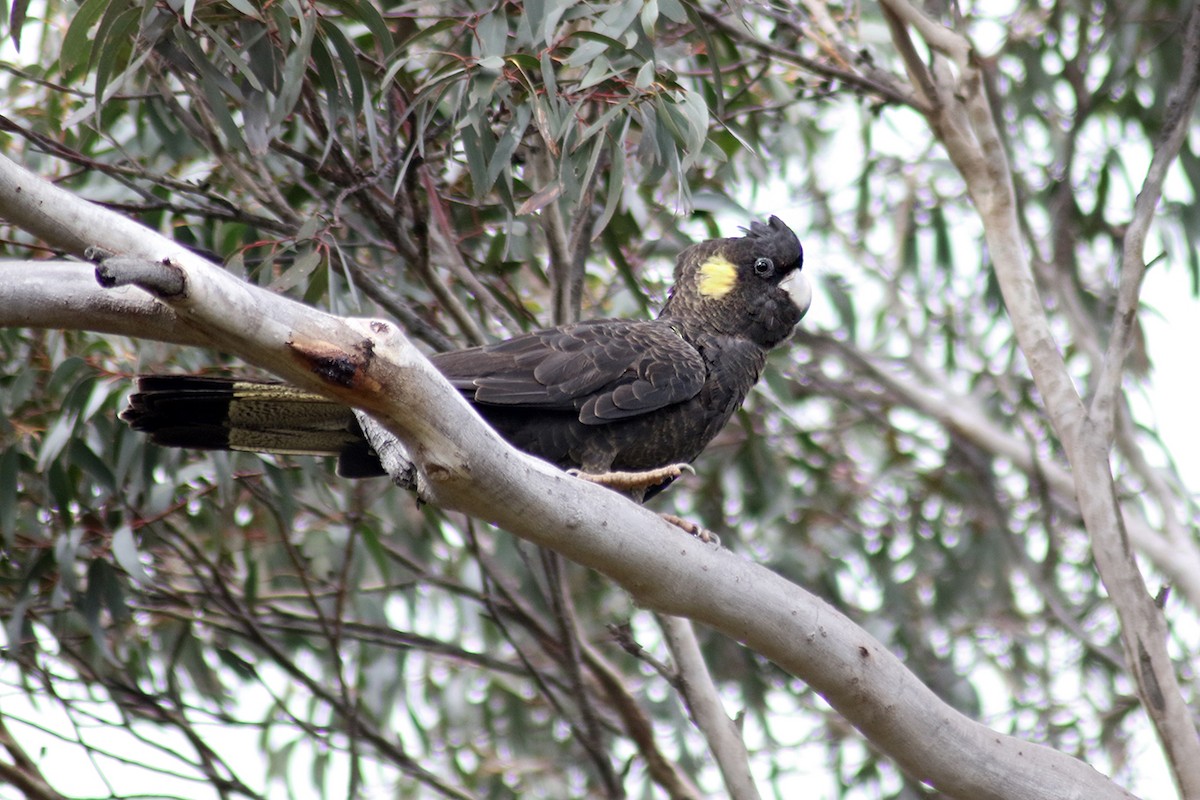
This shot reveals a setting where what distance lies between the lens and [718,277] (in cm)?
323

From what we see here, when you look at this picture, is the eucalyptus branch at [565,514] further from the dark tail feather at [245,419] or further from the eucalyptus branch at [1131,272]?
the eucalyptus branch at [1131,272]

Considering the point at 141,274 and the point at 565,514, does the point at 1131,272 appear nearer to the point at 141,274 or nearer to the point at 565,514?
the point at 565,514

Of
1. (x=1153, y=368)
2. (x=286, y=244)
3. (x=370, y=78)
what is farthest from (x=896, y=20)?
(x=1153, y=368)

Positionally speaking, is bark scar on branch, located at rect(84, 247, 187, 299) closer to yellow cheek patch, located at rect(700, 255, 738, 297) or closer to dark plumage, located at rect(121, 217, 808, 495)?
dark plumage, located at rect(121, 217, 808, 495)

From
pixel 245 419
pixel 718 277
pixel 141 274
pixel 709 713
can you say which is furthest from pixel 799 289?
pixel 141 274

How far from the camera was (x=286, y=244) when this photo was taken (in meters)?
2.71

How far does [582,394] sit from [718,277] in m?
0.68

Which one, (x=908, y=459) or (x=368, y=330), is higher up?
(x=908, y=459)

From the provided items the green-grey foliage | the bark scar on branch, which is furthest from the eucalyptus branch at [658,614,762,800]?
the bark scar on branch

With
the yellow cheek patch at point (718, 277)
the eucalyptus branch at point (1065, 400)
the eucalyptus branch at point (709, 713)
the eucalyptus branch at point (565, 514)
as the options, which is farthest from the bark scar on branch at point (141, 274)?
the eucalyptus branch at point (1065, 400)

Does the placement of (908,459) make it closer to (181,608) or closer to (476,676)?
(476,676)

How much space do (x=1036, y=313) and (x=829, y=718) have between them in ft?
8.55

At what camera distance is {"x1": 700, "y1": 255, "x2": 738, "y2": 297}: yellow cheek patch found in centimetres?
320

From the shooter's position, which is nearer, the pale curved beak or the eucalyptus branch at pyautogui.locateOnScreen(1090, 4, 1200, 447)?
the eucalyptus branch at pyautogui.locateOnScreen(1090, 4, 1200, 447)
